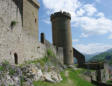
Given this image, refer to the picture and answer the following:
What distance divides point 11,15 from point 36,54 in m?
5.48

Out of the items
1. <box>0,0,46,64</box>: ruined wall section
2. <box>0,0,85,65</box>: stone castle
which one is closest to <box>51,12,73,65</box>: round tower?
<box>0,0,85,65</box>: stone castle

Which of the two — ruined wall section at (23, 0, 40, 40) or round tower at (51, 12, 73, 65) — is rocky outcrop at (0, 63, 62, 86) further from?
round tower at (51, 12, 73, 65)

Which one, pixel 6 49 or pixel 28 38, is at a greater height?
pixel 28 38

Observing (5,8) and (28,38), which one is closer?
(5,8)

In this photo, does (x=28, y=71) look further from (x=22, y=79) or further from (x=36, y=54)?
(x=36, y=54)

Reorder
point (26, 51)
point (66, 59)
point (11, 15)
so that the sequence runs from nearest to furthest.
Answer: point (11, 15) < point (26, 51) < point (66, 59)

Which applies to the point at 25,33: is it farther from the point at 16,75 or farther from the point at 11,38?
the point at 16,75

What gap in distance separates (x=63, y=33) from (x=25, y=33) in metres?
13.5

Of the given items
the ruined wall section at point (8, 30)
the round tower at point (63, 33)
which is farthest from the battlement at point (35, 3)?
the round tower at point (63, 33)

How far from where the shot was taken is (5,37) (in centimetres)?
890

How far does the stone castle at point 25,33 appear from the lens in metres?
9.03

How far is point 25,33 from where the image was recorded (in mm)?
11938

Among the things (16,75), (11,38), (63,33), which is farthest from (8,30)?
(63,33)

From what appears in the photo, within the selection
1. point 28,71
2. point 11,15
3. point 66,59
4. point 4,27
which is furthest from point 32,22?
point 66,59
